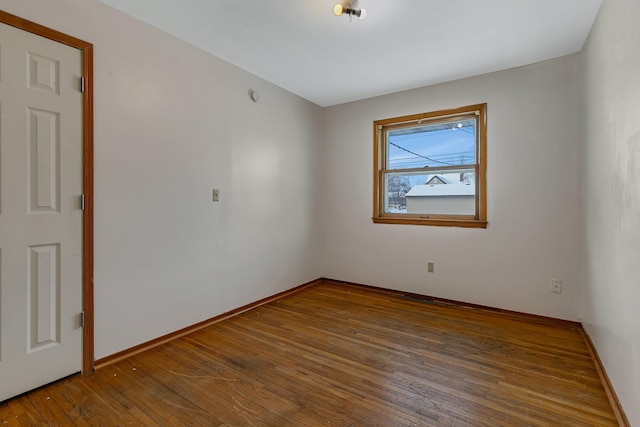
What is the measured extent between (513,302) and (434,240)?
3.12ft

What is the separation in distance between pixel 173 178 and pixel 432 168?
2.69 m

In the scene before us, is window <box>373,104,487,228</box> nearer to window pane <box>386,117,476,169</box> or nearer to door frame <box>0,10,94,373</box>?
window pane <box>386,117,476,169</box>

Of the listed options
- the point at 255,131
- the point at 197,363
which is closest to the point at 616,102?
the point at 255,131

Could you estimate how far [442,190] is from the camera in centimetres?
347

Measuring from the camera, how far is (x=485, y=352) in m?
2.28

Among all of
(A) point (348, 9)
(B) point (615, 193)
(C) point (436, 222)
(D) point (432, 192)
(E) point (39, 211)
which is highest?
(A) point (348, 9)

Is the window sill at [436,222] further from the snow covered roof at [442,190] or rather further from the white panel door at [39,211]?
the white panel door at [39,211]

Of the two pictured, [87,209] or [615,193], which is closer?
[615,193]

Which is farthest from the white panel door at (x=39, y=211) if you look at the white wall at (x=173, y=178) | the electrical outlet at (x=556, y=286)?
the electrical outlet at (x=556, y=286)

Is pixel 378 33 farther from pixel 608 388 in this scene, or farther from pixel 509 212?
pixel 608 388

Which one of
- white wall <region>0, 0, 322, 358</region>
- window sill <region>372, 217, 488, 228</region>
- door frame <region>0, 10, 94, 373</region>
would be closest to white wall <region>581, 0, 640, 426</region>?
window sill <region>372, 217, 488, 228</region>

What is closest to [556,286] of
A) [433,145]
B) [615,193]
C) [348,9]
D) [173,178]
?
[615,193]

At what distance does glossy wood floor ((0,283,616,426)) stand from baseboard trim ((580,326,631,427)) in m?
0.03

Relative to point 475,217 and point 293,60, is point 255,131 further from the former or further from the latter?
point 475,217
